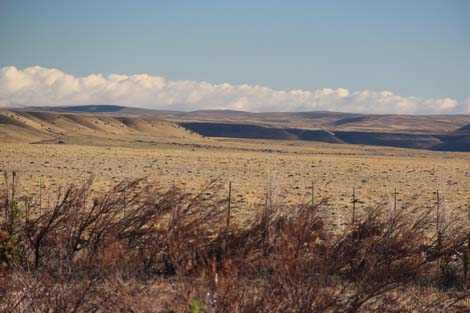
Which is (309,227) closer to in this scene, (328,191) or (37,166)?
(328,191)

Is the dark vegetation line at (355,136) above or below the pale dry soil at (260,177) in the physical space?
below

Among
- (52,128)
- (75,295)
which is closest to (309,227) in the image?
(75,295)

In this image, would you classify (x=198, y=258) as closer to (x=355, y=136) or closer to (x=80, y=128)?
(x=80, y=128)

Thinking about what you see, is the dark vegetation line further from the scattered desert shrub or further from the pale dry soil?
the scattered desert shrub

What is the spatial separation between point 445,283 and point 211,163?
116 feet

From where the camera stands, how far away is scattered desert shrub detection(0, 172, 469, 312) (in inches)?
327

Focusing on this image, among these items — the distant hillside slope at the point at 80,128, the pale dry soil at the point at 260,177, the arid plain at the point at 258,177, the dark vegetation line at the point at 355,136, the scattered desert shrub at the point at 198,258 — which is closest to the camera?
the scattered desert shrub at the point at 198,258

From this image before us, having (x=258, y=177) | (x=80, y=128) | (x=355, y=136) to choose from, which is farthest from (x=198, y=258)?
(x=355, y=136)

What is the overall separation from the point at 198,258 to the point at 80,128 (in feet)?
328

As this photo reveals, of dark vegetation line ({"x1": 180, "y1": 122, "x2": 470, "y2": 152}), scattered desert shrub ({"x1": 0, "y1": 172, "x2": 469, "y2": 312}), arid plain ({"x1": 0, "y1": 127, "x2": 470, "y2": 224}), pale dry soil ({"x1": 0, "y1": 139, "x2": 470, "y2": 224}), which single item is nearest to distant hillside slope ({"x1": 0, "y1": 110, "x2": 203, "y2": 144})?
arid plain ({"x1": 0, "y1": 127, "x2": 470, "y2": 224})

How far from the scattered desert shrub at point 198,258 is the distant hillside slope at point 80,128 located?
65.1 metres

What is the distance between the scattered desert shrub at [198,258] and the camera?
8.30 m

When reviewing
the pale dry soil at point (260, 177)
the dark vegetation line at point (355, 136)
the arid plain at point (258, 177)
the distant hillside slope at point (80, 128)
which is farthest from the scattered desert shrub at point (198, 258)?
the dark vegetation line at point (355, 136)

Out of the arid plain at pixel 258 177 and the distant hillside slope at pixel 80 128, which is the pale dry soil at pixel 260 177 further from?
the distant hillside slope at pixel 80 128
